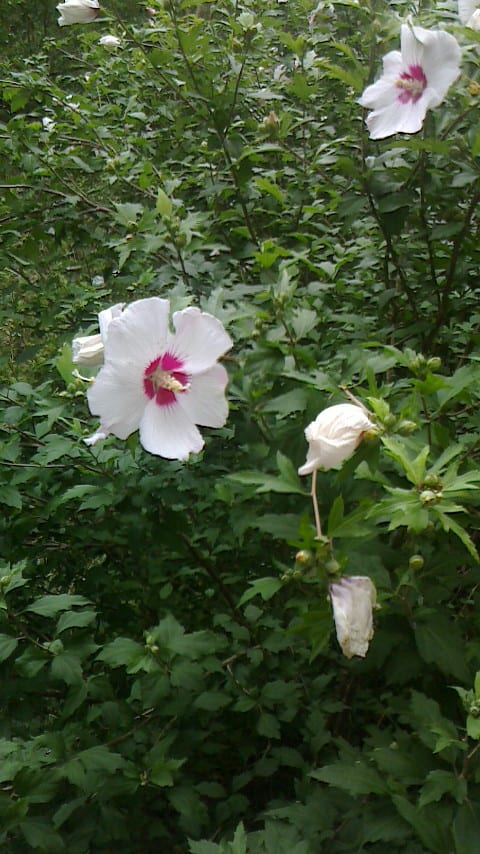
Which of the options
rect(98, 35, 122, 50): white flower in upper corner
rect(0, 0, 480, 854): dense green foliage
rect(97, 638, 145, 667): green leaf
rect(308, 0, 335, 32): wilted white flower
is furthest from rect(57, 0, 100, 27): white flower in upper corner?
rect(97, 638, 145, 667): green leaf

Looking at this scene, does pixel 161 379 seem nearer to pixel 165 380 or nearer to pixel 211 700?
pixel 165 380

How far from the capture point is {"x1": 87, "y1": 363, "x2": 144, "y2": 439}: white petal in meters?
1.30

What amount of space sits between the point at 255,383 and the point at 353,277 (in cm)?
101

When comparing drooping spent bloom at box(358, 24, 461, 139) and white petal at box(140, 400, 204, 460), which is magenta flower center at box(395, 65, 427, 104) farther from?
white petal at box(140, 400, 204, 460)

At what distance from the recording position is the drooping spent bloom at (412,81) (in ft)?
5.27

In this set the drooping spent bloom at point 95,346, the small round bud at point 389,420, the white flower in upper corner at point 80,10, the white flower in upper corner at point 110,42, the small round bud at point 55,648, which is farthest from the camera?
the white flower in upper corner at point 110,42

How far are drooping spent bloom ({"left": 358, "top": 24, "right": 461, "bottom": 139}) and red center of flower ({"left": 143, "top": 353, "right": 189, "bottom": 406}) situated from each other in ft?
2.38

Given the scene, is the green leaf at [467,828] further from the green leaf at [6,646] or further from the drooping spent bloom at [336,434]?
the green leaf at [6,646]

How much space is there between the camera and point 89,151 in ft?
11.0

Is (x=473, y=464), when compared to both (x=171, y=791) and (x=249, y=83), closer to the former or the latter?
(x=171, y=791)

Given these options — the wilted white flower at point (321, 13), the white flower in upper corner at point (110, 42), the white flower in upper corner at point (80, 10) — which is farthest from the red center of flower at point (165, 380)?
the white flower in upper corner at point (110, 42)

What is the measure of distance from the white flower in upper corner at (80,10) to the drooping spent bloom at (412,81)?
4.32 feet

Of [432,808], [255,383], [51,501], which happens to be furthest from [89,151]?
[432,808]

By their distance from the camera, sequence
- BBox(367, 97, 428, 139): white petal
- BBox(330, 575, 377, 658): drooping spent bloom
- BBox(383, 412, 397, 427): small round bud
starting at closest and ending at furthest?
BBox(330, 575, 377, 658): drooping spent bloom
BBox(383, 412, 397, 427): small round bud
BBox(367, 97, 428, 139): white petal
